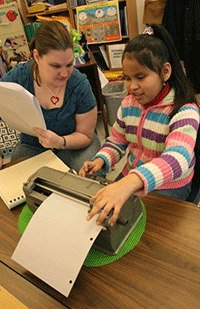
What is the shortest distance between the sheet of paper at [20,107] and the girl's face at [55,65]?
26 centimetres

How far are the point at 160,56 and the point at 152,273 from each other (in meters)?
0.70

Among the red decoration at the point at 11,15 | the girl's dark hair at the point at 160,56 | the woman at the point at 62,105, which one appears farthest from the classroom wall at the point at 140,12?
the girl's dark hair at the point at 160,56

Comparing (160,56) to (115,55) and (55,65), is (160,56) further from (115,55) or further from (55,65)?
(115,55)

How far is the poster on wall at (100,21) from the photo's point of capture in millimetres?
2969

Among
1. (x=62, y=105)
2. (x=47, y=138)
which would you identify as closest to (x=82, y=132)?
(x=62, y=105)

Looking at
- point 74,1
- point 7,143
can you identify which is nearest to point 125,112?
point 7,143

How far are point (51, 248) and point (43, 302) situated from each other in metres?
0.12

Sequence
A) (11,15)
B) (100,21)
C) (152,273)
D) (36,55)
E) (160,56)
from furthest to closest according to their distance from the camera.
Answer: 1. (11,15)
2. (100,21)
3. (36,55)
4. (160,56)
5. (152,273)

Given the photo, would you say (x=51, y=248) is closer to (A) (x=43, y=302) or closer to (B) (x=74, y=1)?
(A) (x=43, y=302)

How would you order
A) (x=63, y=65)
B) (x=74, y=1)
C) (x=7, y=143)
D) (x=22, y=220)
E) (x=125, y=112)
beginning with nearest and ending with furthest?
(x=22, y=220), (x=125, y=112), (x=63, y=65), (x=7, y=143), (x=74, y=1)

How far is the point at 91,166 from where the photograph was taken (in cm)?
101

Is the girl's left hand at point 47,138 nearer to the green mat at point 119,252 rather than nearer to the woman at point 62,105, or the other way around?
the woman at point 62,105

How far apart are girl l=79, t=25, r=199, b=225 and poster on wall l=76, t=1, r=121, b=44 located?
2.27 m

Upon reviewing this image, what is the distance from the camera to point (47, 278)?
2.07 feet
